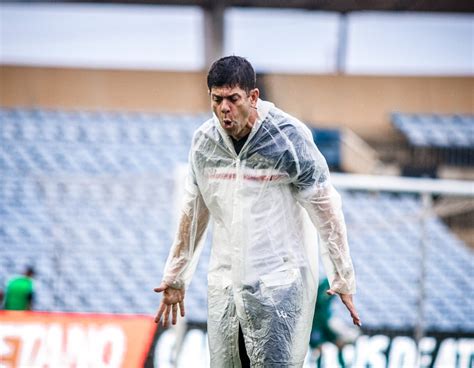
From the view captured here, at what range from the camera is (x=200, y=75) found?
58.3 feet

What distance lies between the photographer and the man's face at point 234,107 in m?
3.15

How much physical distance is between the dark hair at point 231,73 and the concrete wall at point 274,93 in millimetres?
14479

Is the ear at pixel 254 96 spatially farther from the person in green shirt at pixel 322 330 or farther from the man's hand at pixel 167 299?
the person in green shirt at pixel 322 330

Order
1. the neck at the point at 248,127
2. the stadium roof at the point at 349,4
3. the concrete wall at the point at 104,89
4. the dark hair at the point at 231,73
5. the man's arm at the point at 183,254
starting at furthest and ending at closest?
the stadium roof at the point at 349,4 < the concrete wall at the point at 104,89 < the man's arm at the point at 183,254 < the neck at the point at 248,127 < the dark hair at the point at 231,73

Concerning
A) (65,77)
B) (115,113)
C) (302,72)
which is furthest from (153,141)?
(302,72)

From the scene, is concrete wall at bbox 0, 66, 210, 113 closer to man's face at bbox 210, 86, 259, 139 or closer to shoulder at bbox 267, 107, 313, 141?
shoulder at bbox 267, 107, 313, 141

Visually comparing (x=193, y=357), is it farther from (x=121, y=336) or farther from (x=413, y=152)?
(x=413, y=152)

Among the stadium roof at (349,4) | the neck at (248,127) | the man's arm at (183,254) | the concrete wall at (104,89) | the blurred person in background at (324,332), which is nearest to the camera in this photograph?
the neck at (248,127)

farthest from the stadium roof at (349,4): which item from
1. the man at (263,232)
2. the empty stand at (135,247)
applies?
the man at (263,232)

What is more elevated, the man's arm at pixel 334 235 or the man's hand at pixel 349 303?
the man's arm at pixel 334 235

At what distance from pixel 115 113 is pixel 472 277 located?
362 inches

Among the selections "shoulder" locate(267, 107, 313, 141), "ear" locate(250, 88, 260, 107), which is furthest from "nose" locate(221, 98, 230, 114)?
"shoulder" locate(267, 107, 313, 141)

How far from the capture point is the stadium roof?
18031 millimetres

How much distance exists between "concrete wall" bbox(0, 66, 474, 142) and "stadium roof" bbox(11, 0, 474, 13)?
145 centimetres
